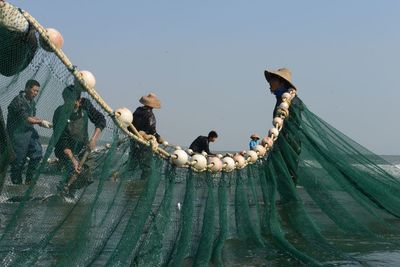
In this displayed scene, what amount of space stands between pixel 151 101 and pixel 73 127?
597 centimetres

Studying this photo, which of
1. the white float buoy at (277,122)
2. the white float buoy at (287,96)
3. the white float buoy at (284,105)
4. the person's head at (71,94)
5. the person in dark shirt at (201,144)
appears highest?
the person in dark shirt at (201,144)

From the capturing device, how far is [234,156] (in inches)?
191

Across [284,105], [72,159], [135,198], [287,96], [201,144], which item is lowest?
[135,198]

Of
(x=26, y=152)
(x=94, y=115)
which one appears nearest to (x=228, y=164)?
(x=94, y=115)

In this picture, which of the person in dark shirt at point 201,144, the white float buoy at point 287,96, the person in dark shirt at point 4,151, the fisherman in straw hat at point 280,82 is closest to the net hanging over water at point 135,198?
the person in dark shirt at point 4,151

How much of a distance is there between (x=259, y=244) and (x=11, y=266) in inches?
88.4

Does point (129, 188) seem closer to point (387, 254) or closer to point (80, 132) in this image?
point (80, 132)

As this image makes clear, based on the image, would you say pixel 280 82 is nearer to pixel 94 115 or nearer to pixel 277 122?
pixel 277 122

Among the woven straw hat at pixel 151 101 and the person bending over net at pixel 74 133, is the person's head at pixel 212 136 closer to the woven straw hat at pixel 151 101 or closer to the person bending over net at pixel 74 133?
the woven straw hat at pixel 151 101

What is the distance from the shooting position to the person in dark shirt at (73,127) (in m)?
3.12

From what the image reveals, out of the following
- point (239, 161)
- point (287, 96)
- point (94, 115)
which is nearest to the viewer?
point (94, 115)

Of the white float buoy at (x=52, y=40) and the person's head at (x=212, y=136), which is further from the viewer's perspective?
the person's head at (x=212, y=136)

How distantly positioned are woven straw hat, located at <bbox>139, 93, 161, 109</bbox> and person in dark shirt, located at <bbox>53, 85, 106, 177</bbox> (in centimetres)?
579

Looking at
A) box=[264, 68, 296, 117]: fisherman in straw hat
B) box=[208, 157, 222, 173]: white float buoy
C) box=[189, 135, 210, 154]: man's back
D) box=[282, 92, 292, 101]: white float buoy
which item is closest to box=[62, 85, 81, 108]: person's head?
box=[208, 157, 222, 173]: white float buoy
